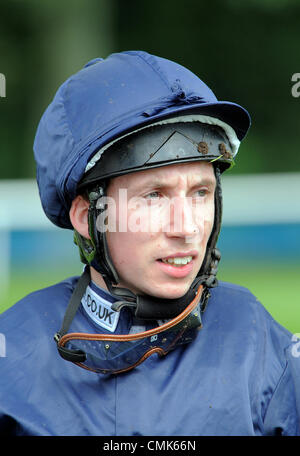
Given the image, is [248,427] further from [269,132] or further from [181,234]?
[269,132]

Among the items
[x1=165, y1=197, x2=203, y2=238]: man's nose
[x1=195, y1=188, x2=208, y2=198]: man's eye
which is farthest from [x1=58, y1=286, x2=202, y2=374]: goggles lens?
[x1=195, y1=188, x2=208, y2=198]: man's eye

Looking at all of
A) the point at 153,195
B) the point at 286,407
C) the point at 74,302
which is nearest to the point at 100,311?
the point at 74,302

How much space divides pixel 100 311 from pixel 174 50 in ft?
20.1

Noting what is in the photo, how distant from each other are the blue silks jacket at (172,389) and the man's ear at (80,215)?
1.19 feet

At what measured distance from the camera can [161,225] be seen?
7.82 ft

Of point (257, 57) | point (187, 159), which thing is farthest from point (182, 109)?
point (257, 57)

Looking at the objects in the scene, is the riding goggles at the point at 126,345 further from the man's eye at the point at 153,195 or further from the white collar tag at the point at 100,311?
the man's eye at the point at 153,195

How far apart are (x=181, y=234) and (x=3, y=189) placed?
5.52 metres

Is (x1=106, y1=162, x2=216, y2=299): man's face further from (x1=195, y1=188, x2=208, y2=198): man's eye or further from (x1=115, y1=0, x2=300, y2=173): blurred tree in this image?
(x1=115, y1=0, x2=300, y2=173): blurred tree

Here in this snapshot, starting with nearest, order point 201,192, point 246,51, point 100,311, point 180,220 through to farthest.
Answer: point 180,220
point 201,192
point 100,311
point 246,51

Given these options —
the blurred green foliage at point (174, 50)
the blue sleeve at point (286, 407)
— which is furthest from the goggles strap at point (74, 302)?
the blurred green foliage at point (174, 50)

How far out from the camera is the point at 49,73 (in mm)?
8391

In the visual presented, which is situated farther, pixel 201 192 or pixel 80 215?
pixel 80 215

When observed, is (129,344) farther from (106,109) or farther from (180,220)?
(106,109)
